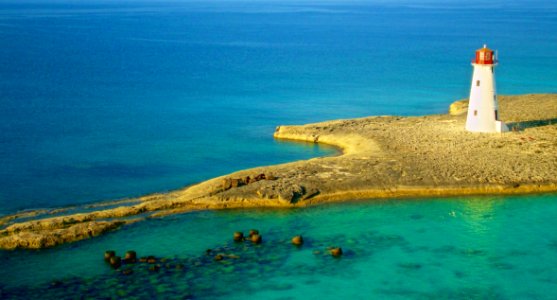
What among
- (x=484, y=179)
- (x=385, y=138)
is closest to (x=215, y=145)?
(x=385, y=138)

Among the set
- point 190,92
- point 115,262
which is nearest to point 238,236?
point 115,262

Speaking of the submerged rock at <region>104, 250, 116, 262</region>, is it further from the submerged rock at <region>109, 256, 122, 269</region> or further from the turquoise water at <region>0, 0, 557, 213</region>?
the turquoise water at <region>0, 0, 557, 213</region>

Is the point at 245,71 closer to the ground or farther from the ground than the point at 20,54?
closer to the ground

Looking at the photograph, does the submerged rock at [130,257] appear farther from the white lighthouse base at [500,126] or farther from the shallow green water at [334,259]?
the white lighthouse base at [500,126]

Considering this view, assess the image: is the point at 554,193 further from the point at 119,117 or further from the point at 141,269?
the point at 119,117

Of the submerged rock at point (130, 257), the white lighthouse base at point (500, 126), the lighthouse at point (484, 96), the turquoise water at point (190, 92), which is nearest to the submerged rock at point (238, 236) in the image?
the submerged rock at point (130, 257)

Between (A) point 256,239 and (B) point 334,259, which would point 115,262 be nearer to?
(A) point 256,239
